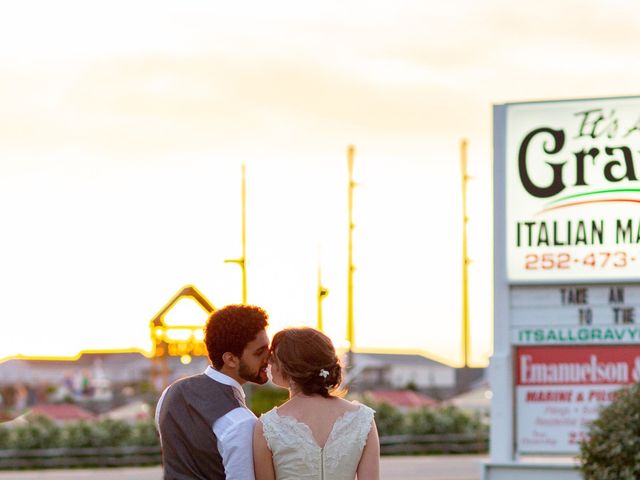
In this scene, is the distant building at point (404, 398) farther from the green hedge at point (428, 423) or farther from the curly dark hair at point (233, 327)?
the curly dark hair at point (233, 327)

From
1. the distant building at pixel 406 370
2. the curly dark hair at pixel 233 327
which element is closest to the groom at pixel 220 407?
the curly dark hair at pixel 233 327

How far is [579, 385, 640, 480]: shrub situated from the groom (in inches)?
244

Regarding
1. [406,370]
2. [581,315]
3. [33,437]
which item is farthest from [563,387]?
[406,370]

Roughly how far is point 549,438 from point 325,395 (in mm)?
10633

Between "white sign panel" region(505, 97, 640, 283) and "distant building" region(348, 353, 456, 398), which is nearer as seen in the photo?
"white sign panel" region(505, 97, 640, 283)

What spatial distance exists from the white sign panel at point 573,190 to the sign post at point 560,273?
0.01 metres

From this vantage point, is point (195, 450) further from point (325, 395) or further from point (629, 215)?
point (629, 215)

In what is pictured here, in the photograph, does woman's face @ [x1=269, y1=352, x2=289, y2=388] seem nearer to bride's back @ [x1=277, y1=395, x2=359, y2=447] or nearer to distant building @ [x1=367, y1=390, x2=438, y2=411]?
bride's back @ [x1=277, y1=395, x2=359, y2=447]

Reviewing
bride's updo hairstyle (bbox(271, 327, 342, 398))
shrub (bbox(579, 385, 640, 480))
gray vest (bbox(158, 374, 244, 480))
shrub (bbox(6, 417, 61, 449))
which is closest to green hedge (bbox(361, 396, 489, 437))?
shrub (bbox(6, 417, 61, 449))

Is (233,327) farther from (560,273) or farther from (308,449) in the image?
(560,273)

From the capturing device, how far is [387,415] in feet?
155

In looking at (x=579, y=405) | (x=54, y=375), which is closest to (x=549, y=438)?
(x=579, y=405)

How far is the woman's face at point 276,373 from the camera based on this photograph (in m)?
5.48

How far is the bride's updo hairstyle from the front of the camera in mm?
5414
